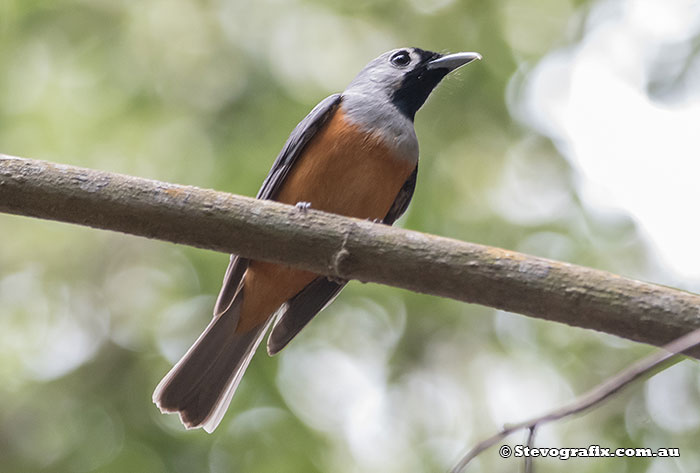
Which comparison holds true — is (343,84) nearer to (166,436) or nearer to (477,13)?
(477,13)

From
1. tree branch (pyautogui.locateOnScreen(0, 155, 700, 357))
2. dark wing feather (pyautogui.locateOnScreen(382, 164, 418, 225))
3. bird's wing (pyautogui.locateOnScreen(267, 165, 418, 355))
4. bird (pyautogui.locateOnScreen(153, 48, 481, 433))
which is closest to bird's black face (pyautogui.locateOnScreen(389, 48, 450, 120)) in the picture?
bird (pyautogui.locateOnScreen(153, 48, 481, 433))

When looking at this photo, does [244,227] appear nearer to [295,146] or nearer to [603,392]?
[603,392]

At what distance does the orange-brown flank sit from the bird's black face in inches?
26.1

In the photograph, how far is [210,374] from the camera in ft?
13.5

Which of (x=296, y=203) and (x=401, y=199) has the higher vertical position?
(x=296, y=203)

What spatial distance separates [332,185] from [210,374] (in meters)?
1.20

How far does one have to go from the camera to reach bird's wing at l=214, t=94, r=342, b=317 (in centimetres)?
405

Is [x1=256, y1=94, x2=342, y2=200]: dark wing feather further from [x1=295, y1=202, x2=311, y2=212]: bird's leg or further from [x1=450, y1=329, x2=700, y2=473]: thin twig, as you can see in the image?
[x1=450, y1=329, x2=700, y2=473]: thin twig

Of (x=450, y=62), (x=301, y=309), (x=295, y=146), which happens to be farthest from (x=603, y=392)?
(x=450, y=62)

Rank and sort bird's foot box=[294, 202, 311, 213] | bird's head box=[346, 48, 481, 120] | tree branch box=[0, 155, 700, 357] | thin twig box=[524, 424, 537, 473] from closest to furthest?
thin twig box=[524, 424, 537, 473], tree branch box=[0, 155, 700, 357], bird's foot box=[294, 202, 311, 213], bird's head box=[346, 48, 481, 120]

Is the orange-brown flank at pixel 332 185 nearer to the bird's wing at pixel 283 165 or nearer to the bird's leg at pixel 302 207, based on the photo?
the bird's wing at pixel 283 165

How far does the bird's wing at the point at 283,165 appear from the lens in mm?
4051

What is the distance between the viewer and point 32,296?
5.68 metres

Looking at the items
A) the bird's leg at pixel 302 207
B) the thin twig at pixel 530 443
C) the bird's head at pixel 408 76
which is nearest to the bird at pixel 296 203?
the bird's head at pixel 408 76
